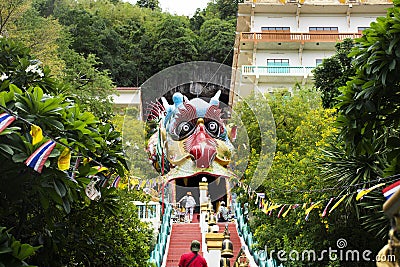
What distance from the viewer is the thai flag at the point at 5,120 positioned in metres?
7.86

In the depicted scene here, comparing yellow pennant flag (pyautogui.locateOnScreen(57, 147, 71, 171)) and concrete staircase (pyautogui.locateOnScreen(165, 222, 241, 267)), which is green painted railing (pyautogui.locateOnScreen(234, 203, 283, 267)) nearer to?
concrete staircase (pyautogui.locateOnScreen(165, 222, 241, 267))

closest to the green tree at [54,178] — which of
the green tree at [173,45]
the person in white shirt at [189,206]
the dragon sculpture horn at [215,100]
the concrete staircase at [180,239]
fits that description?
the concrete staircase at [180,239]

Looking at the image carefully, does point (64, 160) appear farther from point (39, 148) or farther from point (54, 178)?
point (39, 148)

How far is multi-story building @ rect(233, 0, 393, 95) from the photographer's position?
124 feet

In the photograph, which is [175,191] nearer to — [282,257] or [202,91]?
[202,91]

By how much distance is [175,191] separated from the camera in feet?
98.3

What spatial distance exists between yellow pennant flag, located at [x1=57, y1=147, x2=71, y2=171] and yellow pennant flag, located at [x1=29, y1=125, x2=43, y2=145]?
Result: 36 cm

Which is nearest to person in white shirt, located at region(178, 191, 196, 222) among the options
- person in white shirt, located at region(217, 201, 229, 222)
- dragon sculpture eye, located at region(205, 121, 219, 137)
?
person in white shirt, located at region(217, 201, 229, 222)

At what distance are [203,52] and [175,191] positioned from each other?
16.5 m

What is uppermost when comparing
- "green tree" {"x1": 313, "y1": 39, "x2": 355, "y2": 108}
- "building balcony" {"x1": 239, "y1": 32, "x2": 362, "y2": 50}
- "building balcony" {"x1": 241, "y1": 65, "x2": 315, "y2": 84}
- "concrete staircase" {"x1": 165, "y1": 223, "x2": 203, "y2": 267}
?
"building balcony" {"x1": 239, "y1": 32, "x2": 362, "y2": 50}

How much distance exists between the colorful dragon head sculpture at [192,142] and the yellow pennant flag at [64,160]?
19.5 metres

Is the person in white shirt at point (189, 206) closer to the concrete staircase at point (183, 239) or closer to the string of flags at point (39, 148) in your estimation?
the concrete staircase at point (183, 239)

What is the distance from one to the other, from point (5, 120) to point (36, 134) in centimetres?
54

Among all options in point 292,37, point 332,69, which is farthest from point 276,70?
point 332,69
